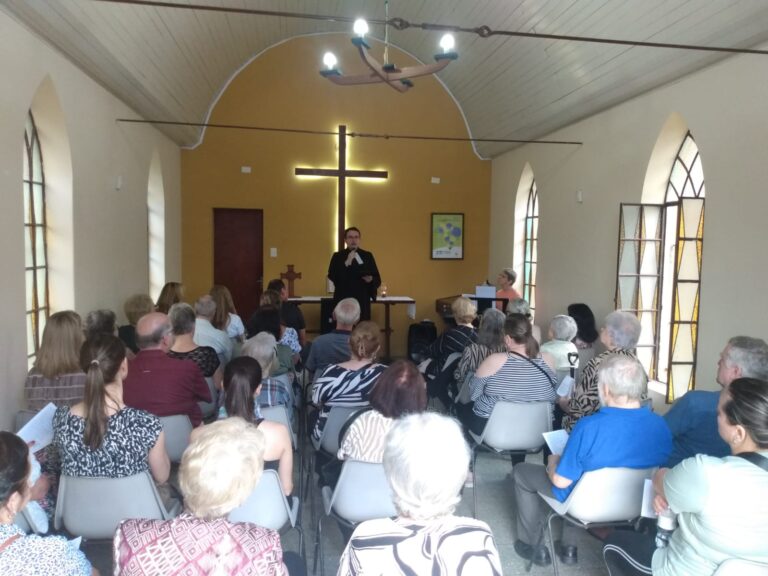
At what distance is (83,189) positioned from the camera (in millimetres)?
4730

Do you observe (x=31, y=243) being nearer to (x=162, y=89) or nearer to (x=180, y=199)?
(x=162, y=89)

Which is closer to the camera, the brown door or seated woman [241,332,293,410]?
seated woman [241,332,293,410]

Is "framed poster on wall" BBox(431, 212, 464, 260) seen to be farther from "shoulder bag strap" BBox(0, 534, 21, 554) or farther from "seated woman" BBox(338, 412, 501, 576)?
"shoulder bag strap" BBox(0, 534, 21, 554)

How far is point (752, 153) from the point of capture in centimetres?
393

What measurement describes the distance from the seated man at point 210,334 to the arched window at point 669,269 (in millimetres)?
3453

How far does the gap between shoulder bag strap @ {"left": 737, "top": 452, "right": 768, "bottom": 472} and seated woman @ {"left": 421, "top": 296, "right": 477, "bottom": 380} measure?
2806 millimetres

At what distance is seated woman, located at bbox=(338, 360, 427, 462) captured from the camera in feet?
Answer: 7.73

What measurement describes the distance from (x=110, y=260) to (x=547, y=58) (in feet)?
14.8

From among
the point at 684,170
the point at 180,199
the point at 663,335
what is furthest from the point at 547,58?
the point at 180,199

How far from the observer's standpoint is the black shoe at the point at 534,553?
282 cm

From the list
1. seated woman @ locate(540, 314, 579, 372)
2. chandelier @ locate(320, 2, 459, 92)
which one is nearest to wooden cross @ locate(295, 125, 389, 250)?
chandelier @ locate(320, 2, 459, 92)

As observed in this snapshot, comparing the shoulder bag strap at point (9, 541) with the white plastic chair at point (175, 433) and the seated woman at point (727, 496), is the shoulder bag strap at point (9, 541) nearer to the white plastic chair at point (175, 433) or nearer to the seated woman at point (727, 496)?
the white plastic chair at point (175, 433)

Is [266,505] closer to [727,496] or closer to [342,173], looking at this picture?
[727,496]

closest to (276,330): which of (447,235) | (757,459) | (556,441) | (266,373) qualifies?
(266,373)
